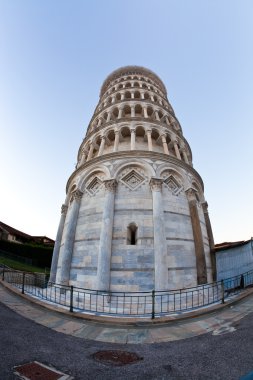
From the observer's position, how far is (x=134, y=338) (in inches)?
235

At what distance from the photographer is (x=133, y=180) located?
14.2m

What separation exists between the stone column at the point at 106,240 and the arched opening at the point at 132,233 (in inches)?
→ 45.3

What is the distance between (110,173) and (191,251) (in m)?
7.59

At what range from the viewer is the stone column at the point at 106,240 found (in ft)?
35.4

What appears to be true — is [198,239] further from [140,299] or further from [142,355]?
[142,355]

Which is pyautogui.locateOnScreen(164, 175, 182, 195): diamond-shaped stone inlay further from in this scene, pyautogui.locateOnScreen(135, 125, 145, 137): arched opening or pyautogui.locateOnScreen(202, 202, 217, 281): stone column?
pyautogui.locateOnScreen(135, 125, 145, 137): arched opening

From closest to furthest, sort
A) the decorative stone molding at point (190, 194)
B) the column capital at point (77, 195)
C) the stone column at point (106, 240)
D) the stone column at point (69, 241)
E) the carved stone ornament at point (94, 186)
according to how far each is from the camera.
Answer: the stone column at point (106, 240)
the stone column at point (69, 241)
the decorative stone molding at point (190, 194)
the carved stone ornament at point (94, 186)
the column capital at point (77, 195)

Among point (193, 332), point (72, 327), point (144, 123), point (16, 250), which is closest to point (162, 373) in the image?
point (193, 332)

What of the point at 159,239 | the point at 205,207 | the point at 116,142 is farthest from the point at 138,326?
the point at 116,142

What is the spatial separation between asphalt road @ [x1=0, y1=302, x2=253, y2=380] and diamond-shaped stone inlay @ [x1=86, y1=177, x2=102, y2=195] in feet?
31.7

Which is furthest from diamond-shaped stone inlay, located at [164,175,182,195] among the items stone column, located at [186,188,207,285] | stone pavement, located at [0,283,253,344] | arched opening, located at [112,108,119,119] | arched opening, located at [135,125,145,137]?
arched opening, located at [112,108,119,119]

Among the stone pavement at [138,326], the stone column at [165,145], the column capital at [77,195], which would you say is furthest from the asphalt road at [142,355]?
the stone column at [165,145]

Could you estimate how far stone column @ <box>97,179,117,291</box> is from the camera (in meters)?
10.8

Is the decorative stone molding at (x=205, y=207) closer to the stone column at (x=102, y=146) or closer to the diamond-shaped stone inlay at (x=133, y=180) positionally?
the diamond-shaped stone inlay at (x=133, y=180)
